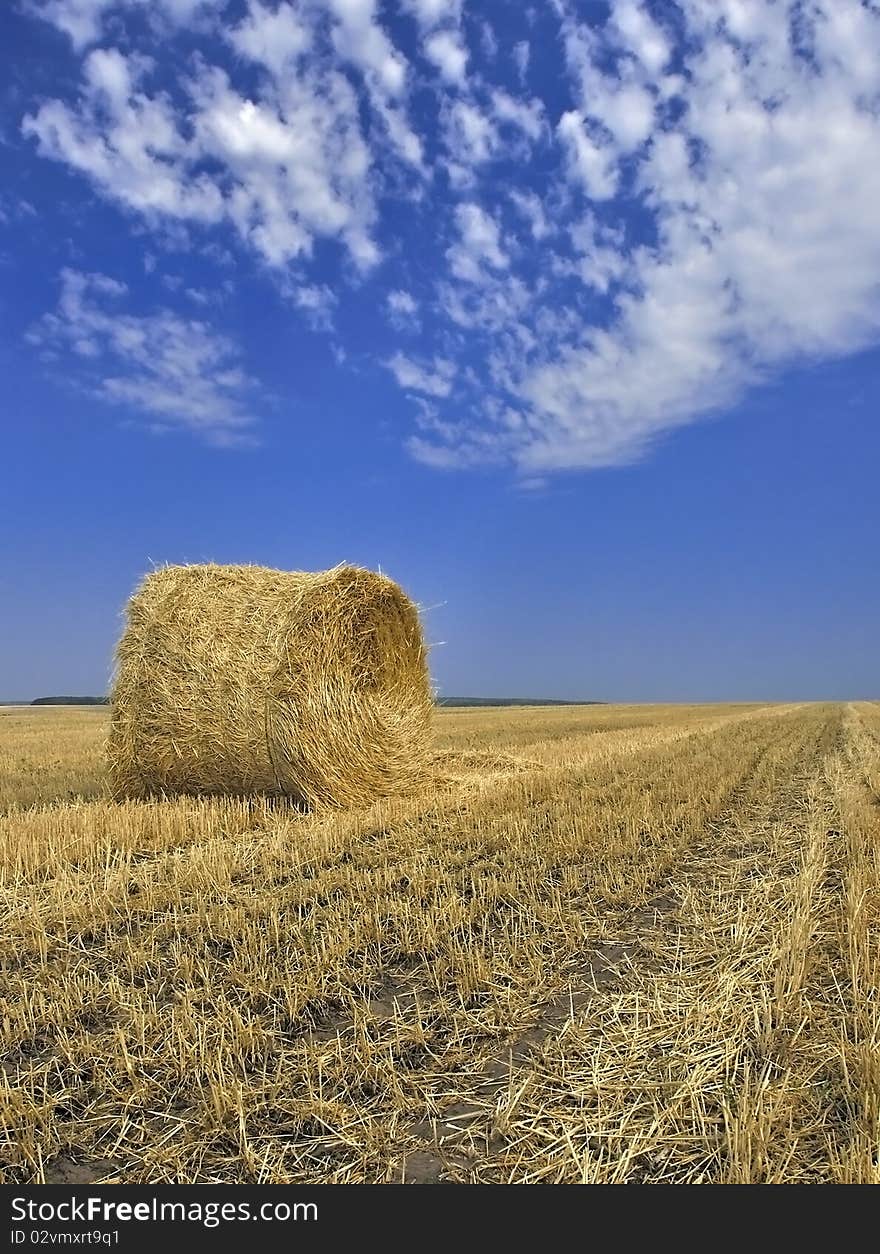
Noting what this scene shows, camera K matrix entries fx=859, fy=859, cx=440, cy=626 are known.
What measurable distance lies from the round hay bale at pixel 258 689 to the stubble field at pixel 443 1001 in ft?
4.48

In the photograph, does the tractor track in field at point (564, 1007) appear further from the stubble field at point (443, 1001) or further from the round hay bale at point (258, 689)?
the round hay bale at point (258, 689)

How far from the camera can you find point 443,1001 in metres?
3.65

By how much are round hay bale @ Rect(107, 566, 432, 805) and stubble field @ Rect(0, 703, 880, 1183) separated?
4.48 feet

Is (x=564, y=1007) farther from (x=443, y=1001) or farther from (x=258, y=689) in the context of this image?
(x=258, y=689)

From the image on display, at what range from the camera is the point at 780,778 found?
10.9 metres

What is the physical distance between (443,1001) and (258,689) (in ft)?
17.7

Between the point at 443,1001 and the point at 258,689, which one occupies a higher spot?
the point at 258,689

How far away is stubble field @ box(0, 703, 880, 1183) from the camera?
8.54 feet

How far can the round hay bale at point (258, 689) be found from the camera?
28.4ft

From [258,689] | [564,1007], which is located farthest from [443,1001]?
[258,689]

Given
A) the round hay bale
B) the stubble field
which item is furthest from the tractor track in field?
the round hay bale

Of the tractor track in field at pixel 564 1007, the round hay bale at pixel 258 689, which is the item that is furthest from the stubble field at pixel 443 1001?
the round hay bale at pixel 258 689
